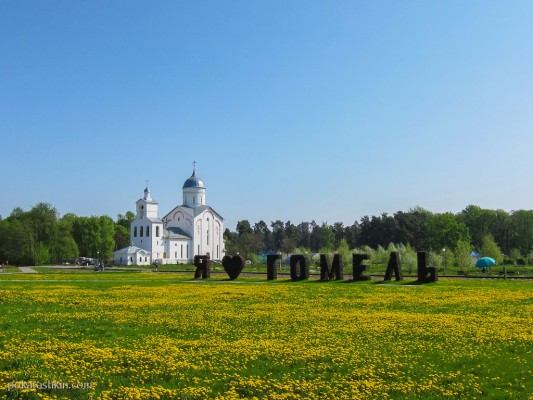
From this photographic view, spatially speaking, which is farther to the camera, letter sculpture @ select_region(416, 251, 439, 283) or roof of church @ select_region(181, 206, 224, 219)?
roof of church @ select_region(181, 206, 224, 219)

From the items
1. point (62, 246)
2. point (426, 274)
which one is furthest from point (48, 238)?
point (426, 274)

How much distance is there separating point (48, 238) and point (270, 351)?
100 m

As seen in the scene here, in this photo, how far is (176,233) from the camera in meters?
115

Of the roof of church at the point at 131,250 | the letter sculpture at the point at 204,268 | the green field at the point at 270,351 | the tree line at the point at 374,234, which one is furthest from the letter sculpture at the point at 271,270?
the roof of church at the point at 131,250

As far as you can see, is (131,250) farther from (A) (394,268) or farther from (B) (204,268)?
(A) (394,268)

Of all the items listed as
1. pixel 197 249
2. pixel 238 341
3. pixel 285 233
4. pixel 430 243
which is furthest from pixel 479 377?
pixel 285 233

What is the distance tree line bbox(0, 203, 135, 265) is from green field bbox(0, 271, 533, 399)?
266 feet

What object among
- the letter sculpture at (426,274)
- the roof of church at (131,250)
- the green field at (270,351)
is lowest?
the green field at (270,351)

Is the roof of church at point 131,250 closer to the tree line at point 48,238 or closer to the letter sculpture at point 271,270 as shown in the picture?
the tree line at point 48,238

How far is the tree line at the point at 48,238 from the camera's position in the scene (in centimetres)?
9681

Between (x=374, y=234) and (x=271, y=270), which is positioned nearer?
(x=271, y=270)

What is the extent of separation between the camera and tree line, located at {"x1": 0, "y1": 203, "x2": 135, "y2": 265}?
318ft

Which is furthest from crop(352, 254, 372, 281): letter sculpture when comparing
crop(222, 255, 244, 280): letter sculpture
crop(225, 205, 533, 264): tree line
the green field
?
crop(225, 205, 533, 264): tree line

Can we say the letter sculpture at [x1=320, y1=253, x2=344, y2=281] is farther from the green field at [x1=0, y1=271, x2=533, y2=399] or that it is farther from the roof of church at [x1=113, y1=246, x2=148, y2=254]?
the roof of church at [x1=113, y1=246, x2=148, y2=254]
